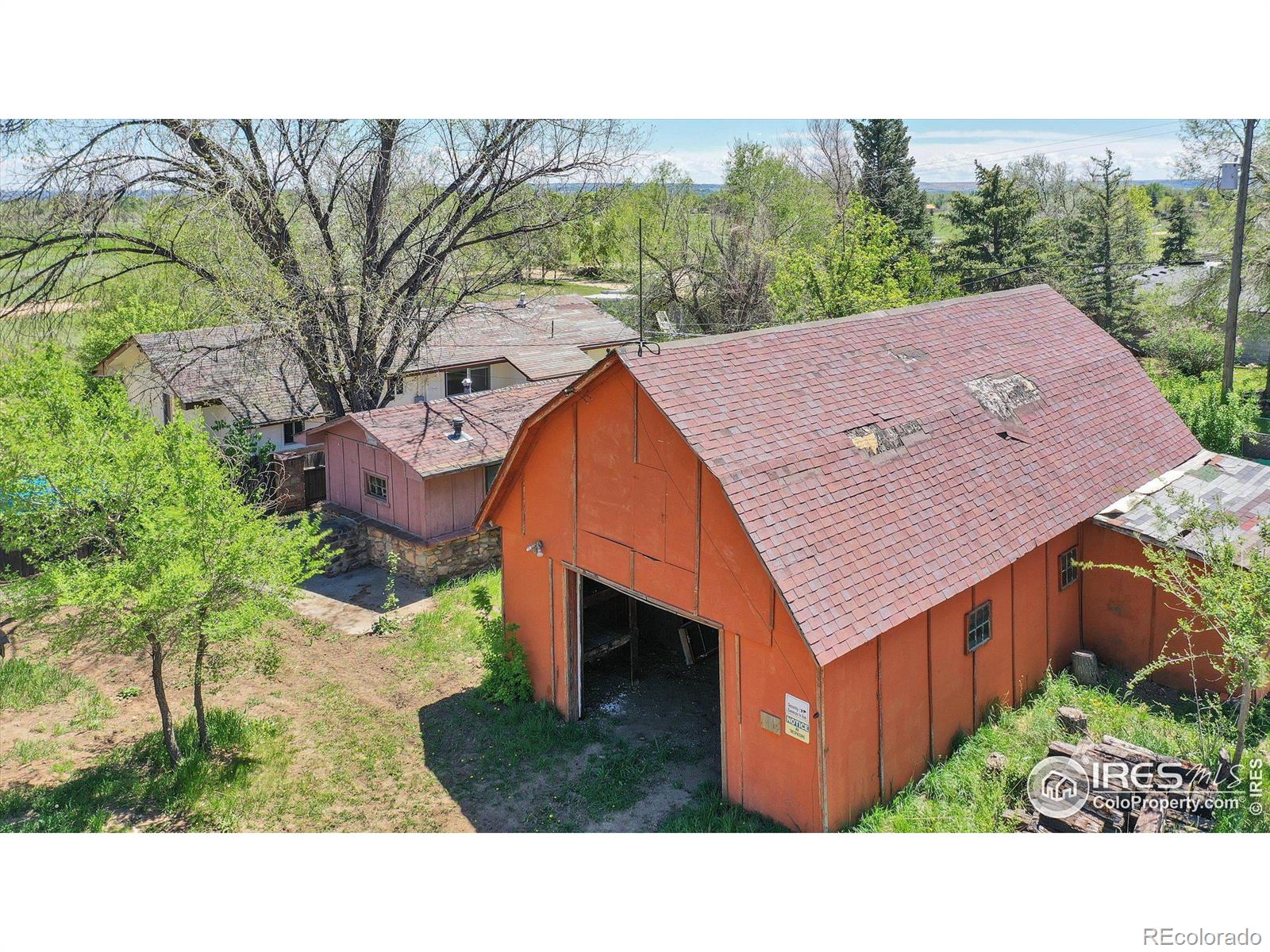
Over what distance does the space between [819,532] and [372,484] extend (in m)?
13.1

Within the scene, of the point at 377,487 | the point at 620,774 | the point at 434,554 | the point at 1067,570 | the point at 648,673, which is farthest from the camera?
the point at 377,487

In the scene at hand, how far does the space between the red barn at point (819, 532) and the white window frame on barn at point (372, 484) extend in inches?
282

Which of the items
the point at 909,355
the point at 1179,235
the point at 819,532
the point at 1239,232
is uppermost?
the point at 1179,235

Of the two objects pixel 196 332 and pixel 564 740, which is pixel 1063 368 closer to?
Result: pixel 564 740

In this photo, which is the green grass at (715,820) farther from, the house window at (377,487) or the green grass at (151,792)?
the house window at (377,487)

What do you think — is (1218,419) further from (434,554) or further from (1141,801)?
(434,554)

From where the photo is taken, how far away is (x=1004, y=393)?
14.3 m

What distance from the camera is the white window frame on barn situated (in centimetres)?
2022

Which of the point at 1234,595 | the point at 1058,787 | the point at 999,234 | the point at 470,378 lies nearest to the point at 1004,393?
the point at 1234,595

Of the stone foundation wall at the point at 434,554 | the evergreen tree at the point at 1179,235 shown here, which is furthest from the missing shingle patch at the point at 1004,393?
the evergreen tree at the point at 1179,235

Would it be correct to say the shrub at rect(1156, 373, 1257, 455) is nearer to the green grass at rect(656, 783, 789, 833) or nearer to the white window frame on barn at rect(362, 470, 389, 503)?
the green grass at rect(656, 783, 789, 833)

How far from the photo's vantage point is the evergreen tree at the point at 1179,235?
46500 mm

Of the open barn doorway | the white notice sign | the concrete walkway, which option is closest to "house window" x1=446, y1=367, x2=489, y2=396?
the concrete walkway

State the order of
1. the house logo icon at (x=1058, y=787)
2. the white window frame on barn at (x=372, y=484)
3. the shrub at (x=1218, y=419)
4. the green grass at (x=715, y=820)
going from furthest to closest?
the shrub at (x=1218, y=419) → the white window frame on barn at (x=372, y=484) → the green grass at (x=715, y=820) → the house logo icon at (x=1058, y=787)
